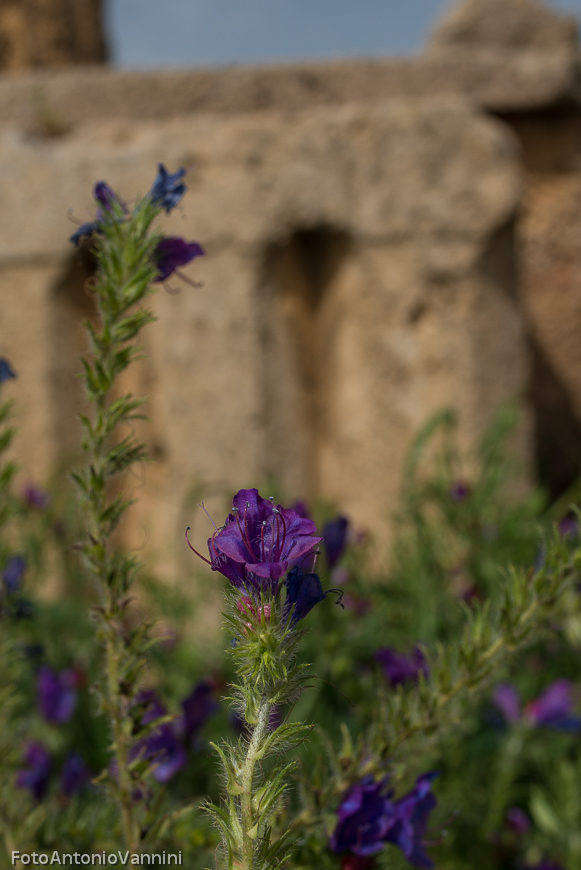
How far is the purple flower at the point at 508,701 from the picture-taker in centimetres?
172

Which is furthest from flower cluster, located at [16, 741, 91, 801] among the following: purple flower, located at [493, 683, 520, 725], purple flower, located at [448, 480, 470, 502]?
purple flower, located at [448, 480, 470, 502]

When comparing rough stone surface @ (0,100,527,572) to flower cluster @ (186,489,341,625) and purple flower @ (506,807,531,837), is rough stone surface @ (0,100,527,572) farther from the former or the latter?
flower cluster @ (186,489,341,625)

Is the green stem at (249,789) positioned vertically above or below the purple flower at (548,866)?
above

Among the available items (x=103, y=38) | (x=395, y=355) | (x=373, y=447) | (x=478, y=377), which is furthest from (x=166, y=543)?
(x=103, y=38)

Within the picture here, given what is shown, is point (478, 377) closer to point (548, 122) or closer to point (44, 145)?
point (548, 122)

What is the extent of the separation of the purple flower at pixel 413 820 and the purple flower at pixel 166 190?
2.31 ft

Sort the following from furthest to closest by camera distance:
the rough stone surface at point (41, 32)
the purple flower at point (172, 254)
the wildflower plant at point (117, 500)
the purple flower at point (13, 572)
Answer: the rough stone surface at point (41, 32)
the purple flower at point (13, 572)
the purple flower at point (172, 254)
the wildflower plant at point (117, 500)

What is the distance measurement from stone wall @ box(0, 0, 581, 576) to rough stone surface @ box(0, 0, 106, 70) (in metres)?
0.64

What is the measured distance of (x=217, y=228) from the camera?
2.79 m

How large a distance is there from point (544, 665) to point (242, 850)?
170cm

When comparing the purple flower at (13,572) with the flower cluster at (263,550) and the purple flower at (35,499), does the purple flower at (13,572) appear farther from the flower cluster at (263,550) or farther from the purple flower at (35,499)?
the purple flower at (35,499)

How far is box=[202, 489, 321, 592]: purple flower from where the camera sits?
563 millimetres

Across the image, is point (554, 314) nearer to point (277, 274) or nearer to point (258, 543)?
point (277, 274)

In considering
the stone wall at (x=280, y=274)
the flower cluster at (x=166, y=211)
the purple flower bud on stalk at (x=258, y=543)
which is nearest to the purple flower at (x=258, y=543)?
the purple flower bud on stalk at (x=258, y=543)
